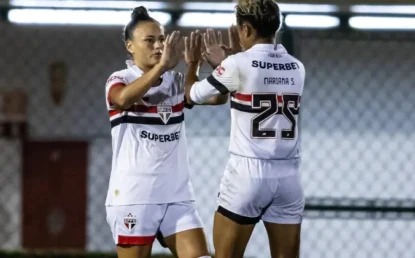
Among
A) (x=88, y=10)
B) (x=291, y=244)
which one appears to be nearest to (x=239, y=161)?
(x=291, y=244)

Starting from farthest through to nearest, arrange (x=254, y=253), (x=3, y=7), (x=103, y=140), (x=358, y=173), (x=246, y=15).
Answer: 1. (x=103, y=140)
2. (x=254, y=253)
3. (x=358, y=173)
4. (x=3, y=7)
5. (x=246, y=15)

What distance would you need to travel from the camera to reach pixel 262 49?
423cm

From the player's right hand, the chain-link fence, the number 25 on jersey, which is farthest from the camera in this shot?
the chain-link fence

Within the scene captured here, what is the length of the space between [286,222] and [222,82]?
0.74 meters

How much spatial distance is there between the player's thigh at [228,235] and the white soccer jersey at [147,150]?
0.67ft

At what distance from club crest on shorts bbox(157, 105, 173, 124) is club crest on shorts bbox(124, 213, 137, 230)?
1.54ft

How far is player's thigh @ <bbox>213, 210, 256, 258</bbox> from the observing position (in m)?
4.26

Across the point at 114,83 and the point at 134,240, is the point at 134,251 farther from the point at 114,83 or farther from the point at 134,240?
the point at 114,83

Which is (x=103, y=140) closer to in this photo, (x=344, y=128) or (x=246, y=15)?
(x=344, y=128)

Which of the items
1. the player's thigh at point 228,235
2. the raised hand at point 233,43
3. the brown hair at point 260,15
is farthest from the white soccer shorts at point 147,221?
the brown hair at point 260,15

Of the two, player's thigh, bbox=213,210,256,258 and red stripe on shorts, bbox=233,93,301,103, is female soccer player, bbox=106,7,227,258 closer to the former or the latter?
player's thigh, bbox=213,210,256,258

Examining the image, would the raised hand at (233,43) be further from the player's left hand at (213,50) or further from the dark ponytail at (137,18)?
the dark ponytail at (137,18)

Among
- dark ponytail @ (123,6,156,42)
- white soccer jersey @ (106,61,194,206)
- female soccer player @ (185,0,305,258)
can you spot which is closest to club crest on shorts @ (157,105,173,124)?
white soccer jersey @ (106,61,194,206)

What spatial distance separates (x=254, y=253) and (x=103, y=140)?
4298mm
